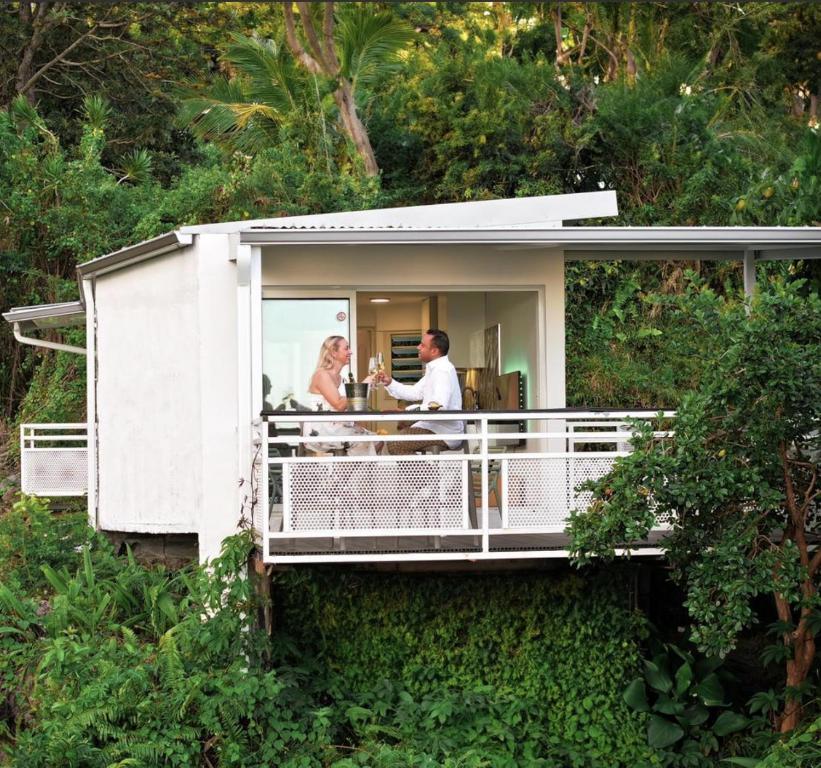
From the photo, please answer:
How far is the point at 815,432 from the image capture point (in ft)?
33.0

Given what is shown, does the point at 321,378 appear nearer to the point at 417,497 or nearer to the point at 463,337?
the point at 417,497

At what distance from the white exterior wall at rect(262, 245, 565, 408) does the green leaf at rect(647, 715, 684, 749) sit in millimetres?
3116

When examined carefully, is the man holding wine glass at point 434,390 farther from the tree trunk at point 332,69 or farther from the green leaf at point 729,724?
the tree trunk at point 332,69

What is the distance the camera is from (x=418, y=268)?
11.9m

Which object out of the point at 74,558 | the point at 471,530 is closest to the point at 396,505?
the point at 471,530

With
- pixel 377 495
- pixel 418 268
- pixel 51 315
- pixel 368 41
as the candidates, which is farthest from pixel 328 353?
pixel 368 41

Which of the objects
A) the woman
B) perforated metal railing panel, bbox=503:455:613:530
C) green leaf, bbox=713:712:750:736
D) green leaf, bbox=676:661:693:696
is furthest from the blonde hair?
green leaf, bbox=713:712:750:736

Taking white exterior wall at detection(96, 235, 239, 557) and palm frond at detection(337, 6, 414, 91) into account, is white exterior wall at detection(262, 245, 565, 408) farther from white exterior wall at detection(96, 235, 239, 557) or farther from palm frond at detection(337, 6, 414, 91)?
palm frond at detection(337, 6, 414, 91)

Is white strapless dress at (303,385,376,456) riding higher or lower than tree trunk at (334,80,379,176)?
lower

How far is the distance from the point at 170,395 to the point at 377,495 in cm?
312

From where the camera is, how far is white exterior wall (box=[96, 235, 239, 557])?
1124 centimetres

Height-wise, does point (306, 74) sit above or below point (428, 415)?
above

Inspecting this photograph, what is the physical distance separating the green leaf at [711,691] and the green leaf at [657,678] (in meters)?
0.26

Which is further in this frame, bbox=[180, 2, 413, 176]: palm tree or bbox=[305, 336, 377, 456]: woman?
bbox=[180, 2, 413, 176]: palm tree
